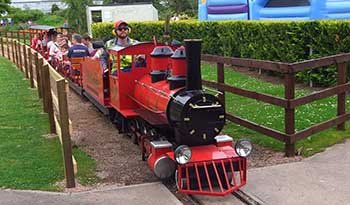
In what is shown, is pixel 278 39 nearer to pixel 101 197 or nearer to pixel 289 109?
pixel 289 109

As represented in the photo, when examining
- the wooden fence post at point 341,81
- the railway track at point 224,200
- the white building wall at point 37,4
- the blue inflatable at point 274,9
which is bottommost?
the railway track at point 224,200

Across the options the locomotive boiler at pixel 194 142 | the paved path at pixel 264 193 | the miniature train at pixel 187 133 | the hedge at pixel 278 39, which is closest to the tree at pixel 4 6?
the hedge at pixel 278 39

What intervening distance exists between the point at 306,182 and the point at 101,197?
7.77 feet

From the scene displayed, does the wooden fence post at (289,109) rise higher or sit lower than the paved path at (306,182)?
higher

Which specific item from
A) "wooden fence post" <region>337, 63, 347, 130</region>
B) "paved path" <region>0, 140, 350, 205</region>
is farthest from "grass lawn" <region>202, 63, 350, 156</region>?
"paved path" <region>0, 140, 350, 205</region>

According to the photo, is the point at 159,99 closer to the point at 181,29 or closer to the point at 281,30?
the point at 281,30

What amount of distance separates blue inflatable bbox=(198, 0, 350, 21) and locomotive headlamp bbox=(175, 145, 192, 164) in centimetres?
1020

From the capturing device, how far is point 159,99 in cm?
709

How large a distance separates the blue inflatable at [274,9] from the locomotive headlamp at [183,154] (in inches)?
402

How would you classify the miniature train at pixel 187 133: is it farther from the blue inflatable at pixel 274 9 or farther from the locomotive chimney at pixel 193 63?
the blue inflatable at pixel 274 9

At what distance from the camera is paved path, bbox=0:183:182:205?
5.80 meters

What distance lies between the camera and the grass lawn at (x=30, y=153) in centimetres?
659

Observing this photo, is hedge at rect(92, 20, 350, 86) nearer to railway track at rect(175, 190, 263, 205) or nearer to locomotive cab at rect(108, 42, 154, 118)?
locomotive cab at rect(108, 42, 154, 118)

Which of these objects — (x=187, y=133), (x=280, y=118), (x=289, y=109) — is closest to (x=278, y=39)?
(x=280, y=118)
